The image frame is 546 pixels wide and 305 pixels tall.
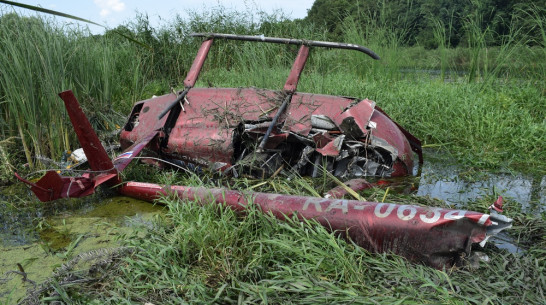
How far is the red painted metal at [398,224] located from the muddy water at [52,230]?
3.45 feet

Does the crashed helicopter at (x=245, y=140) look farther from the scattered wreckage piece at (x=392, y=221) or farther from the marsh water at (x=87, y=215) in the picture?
the marsh water at (x=87, y=215)

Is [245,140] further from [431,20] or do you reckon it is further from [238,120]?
[431,20]

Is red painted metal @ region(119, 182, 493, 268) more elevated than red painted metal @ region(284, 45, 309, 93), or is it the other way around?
red painted metal @ region(284, 45, 309, 93)

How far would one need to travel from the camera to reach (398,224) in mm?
2121

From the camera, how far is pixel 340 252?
209 centimetres

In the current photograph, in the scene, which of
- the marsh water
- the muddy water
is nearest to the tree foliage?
the marsh water

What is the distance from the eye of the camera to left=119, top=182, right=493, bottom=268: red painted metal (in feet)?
6.62

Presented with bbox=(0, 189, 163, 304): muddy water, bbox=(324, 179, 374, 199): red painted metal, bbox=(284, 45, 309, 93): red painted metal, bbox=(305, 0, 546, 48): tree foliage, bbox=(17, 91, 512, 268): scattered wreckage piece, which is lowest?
bbox=(0, 189, 163, 304): muddy water

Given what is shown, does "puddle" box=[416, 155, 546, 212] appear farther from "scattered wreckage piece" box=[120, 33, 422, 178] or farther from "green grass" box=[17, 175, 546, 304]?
"green grass" box=[17, 175, 546, 304]

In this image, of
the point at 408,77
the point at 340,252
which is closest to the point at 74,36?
the point at 340,252

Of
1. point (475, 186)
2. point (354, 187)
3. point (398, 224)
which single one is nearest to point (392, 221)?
point (398, 224)

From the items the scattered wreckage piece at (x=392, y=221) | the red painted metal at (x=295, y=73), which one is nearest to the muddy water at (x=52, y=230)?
the scattered wreckage piece at (x=392, y=221)

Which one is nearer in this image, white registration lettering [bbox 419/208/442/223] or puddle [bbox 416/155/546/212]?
white registration lettering [bbox 419/208/442/223]

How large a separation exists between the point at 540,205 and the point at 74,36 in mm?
5098
